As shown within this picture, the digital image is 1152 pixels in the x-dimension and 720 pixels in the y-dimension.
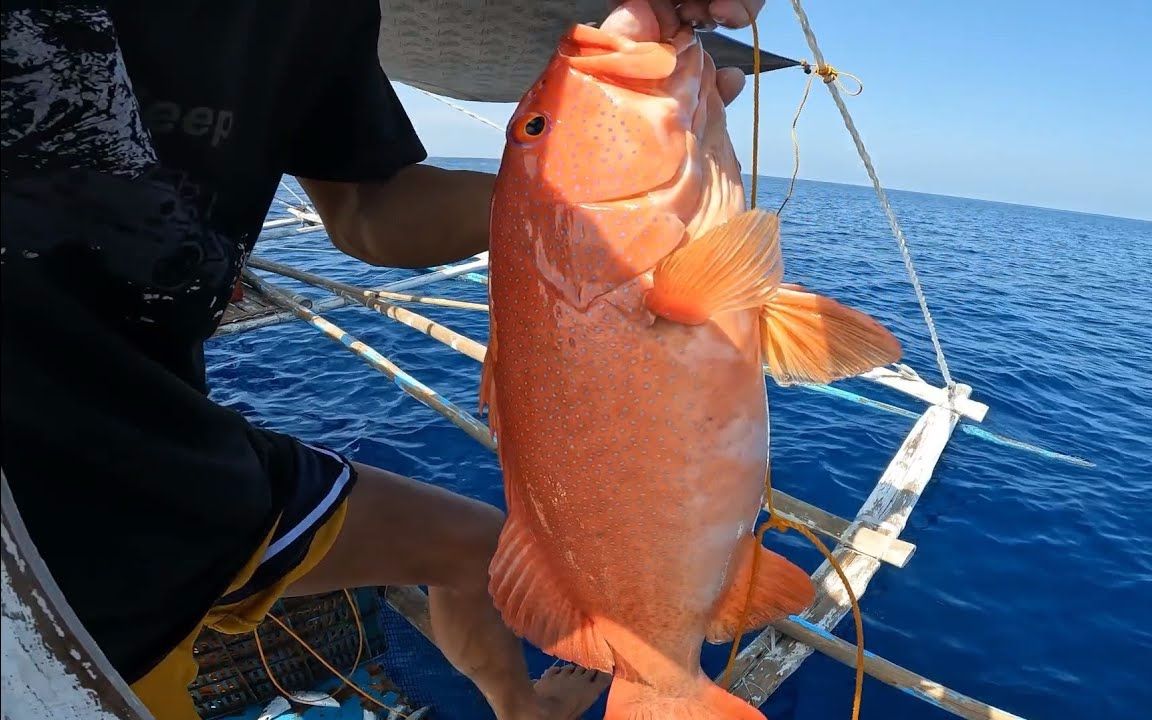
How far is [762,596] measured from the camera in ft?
5.34

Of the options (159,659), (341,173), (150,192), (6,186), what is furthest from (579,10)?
(159,659)

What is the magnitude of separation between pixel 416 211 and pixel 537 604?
1063mm

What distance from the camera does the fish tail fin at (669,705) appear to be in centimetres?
161

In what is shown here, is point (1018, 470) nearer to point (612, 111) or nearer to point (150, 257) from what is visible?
point (612, 111)

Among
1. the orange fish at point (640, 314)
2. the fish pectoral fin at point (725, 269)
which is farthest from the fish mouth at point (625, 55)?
the fish pectoral fin at point (725, 269)

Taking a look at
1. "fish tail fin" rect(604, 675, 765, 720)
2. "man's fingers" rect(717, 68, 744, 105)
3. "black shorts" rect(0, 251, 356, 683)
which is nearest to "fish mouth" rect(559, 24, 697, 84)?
"man's fingers" rect(717, 68, 744, 105)

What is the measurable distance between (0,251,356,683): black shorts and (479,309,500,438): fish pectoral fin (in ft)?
1.73

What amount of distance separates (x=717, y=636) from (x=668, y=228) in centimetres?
106

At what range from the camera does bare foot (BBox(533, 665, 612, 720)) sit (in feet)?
8.02

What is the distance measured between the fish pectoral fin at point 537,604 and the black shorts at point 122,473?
0.56m

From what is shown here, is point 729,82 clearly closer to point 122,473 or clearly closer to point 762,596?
point 762,596

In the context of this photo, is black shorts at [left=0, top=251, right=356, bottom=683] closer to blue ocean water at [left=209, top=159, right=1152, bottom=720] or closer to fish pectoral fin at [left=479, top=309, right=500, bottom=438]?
fish pectoral fin at [left=479, top=309, right=500, bottom=438]

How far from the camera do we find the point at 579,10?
1941mm

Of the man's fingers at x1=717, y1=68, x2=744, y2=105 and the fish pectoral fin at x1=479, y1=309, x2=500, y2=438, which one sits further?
the fish pectoral fin at x1=479, y1=309, x2=500, y2=438
